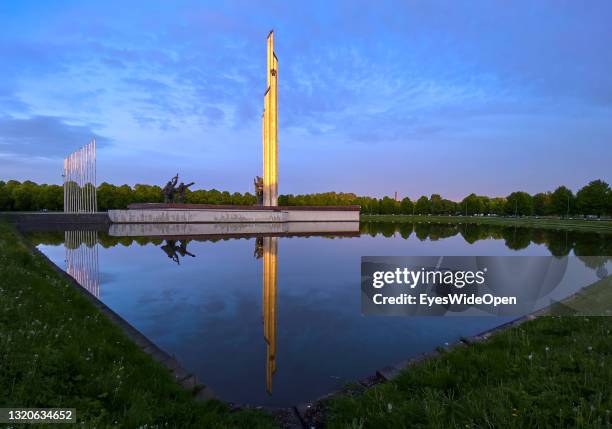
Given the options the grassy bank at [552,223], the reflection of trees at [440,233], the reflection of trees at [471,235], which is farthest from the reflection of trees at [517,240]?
the grassy bank at [552,223]

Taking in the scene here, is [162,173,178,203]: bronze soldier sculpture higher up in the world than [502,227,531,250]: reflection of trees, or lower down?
higher up

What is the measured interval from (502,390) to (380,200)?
98.6 m

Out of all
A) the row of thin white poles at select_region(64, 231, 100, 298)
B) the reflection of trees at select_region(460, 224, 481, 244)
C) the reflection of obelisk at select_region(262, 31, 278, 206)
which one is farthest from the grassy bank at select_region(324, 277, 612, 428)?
the reflection of obelisk at select_region(262, 31, 278, 206)

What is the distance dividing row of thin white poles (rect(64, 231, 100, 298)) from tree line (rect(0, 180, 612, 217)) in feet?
180

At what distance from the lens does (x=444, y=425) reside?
9.16ft

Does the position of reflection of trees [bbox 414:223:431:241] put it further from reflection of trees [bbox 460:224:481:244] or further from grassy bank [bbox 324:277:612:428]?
grassy bank [bbox 324:277:612:428]

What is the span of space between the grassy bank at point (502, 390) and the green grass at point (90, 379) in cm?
114

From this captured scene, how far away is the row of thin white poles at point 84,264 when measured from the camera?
366 inches

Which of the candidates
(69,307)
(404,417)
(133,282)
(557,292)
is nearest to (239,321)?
(69,307)

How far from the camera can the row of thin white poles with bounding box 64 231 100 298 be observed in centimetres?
930

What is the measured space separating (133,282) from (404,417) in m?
8.84

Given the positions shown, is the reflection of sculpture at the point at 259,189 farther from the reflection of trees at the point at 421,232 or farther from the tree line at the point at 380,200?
the tree line at the point at 380,200

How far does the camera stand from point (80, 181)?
121 feet

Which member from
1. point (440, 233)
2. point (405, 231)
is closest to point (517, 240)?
point (440, 233)
